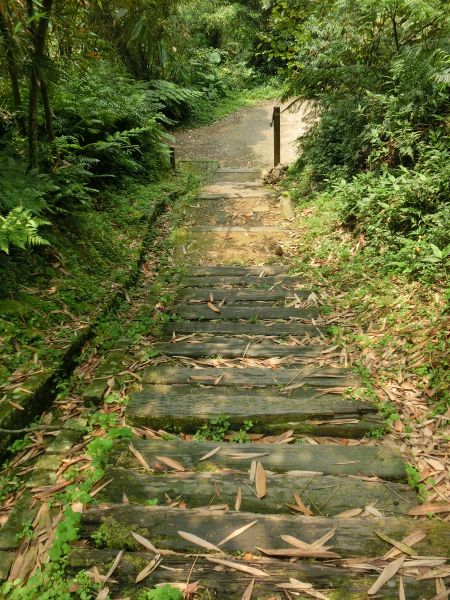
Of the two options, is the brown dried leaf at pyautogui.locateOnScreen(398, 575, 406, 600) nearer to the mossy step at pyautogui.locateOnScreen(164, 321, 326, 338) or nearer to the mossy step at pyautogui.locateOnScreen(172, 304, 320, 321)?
the mossy step at pyautogui.locateOnScreen(164, 321, 326, 338)

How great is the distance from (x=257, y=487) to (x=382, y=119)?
5.54 meters

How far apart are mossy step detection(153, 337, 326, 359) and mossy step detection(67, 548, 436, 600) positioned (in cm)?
187

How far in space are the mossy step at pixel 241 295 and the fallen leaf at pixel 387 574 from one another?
3.01 meters

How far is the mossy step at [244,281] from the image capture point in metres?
5.04

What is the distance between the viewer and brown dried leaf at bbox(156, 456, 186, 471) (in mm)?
2303

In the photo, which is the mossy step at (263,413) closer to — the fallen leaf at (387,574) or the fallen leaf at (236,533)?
the fallen leaf at (236,533)

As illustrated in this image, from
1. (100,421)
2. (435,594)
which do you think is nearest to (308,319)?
(100,421)

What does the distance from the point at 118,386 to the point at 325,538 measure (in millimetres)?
1834

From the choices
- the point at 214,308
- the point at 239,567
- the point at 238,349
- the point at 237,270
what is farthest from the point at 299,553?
the point at 237,270

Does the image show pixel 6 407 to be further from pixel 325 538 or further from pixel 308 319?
pixel 308 319

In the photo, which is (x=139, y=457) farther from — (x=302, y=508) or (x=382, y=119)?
(x=382, y=119)

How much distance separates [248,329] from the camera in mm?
3996

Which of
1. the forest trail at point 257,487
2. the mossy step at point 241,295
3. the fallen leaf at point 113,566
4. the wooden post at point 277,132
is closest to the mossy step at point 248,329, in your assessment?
the forest trail at point 257,487

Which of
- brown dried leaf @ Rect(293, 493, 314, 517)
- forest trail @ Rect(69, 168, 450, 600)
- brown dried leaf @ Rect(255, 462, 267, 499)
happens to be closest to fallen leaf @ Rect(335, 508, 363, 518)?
forest trail @ Rect(69, 168, 450, 600)
